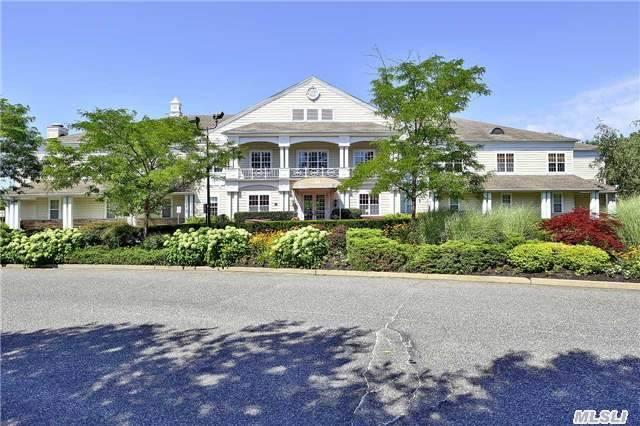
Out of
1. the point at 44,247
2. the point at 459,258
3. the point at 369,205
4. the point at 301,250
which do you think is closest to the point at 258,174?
the point at 369,205

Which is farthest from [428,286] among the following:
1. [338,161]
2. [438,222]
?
[338,161]

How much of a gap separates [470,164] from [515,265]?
6.02m

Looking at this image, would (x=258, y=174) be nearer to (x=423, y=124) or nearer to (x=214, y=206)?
(x=214, y=206)

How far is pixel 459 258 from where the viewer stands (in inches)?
353

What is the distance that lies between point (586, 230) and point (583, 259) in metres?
1.40

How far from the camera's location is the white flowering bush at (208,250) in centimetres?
1073

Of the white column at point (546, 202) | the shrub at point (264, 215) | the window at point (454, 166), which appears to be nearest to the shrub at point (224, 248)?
the window at point (454, 166)

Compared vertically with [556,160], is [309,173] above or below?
below

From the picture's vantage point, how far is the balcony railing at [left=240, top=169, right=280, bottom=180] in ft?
92.6

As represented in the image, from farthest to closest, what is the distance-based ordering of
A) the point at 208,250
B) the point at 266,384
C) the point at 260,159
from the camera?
the point at 260,159 → the point at 208,250 → the point at 266,384

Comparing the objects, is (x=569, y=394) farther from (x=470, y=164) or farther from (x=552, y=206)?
(x=552, y=206)

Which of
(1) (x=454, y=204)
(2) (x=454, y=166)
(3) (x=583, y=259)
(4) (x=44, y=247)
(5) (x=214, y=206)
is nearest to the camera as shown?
(3) (x=583, y=259)

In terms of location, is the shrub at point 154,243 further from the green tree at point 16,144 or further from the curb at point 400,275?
the green tree at point 16,144

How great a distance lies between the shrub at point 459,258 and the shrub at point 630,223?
2.90 meters
